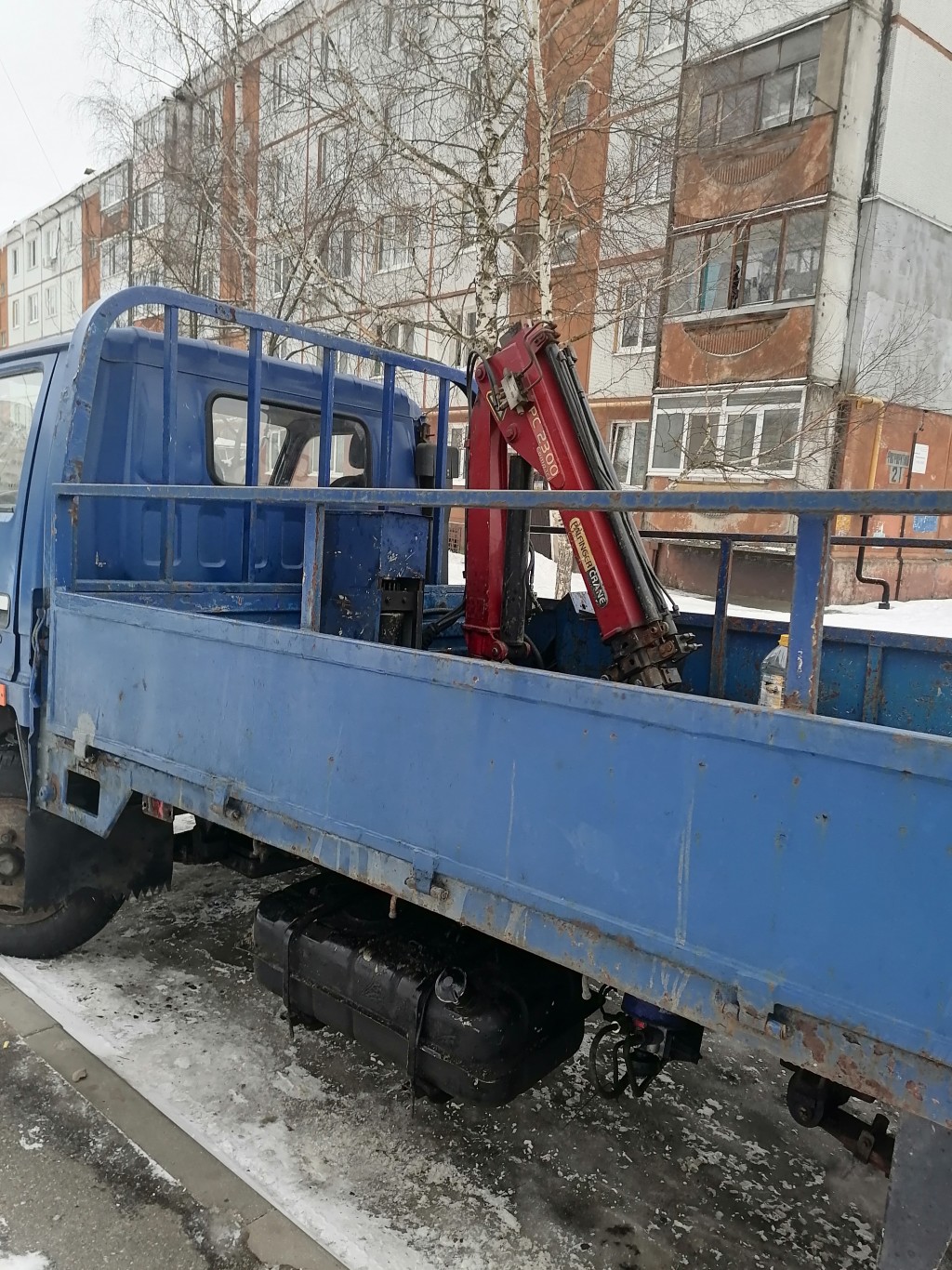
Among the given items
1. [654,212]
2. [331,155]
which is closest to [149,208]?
[331,155]

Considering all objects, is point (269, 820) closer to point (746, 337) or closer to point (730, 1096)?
point (730, 1096)

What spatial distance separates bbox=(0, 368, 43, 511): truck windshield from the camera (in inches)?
135

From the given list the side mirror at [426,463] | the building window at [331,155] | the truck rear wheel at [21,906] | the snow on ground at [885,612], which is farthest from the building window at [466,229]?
the truck rear wheel at [21,906]

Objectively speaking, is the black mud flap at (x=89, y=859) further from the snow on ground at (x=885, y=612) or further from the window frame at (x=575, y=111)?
the snow on ground at (x=885, y=612)

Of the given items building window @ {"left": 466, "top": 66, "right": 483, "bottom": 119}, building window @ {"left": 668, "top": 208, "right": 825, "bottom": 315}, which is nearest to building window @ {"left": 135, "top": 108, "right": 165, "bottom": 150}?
building window @ {"left": 466, "top": 66, "right": 483, "bottom": 119}

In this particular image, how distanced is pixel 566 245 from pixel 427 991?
10299 mm

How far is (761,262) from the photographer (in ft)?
46.6

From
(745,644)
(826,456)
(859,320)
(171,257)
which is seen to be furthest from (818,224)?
Answer: (745,644)

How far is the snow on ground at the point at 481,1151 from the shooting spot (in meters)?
2.36

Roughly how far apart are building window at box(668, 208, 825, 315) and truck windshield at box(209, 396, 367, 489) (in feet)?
34.3

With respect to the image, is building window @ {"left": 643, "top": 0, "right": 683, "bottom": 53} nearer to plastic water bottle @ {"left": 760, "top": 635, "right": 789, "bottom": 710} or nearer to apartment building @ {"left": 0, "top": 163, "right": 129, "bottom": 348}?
plastic water bottle @ {"left": 760, "top": 635, "right": 789, "bottom": 710}

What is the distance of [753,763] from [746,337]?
1443 centimetres

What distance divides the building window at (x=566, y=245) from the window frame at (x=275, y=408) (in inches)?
224

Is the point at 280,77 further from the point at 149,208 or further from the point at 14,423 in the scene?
the point at 14,423
